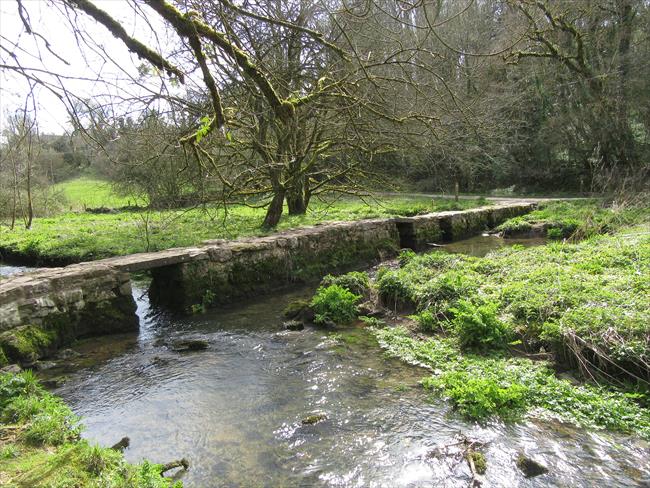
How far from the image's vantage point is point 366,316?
772 cm

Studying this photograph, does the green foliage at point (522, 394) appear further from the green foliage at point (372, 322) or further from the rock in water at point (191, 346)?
the rock in water at point (191, 346)

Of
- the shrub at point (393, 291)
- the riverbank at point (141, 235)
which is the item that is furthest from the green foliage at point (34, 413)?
the shrub at point (393, 291)

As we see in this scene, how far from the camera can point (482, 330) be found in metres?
5.89

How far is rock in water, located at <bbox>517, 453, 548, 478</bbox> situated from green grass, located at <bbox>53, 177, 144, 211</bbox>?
20759 mm

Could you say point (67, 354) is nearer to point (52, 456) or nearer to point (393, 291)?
point (52, 456)

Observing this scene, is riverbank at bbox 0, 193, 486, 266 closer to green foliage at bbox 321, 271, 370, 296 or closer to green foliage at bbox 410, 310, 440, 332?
green foliage at bbox 321, 271, 370, 296

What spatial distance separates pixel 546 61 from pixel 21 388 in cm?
2332

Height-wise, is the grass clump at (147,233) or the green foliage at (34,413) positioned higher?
the grass clump at (147,233)

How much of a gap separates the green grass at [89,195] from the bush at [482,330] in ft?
62.0

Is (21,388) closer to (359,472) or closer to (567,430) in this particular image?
(359,472)

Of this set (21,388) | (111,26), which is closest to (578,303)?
(111,26)

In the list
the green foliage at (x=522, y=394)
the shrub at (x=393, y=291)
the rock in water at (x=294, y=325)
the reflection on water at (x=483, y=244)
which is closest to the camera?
the green foliage at (x=522, y=394)

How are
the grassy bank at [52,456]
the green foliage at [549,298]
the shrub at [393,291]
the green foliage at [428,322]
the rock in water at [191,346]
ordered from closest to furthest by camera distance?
1. the grassy bank at [52,456]
2. the green foliage at [549,298]
3. the rock in water at [191,346]
4. the green foliage at [428,322]
5. the shrub at [393,291]

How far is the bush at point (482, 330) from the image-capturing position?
585 centimetres
